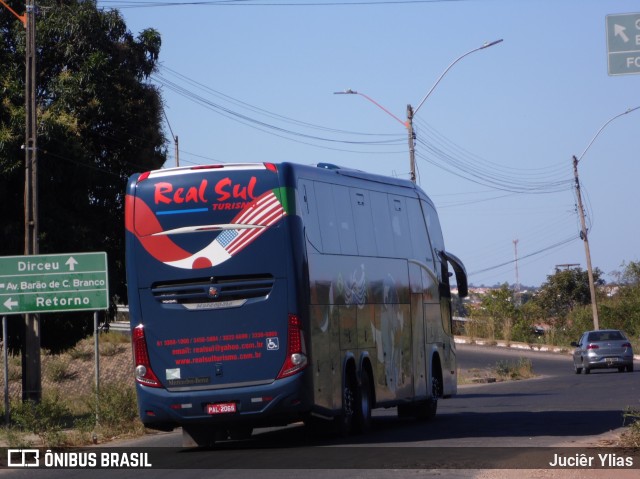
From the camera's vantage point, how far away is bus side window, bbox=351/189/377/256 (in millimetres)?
18766

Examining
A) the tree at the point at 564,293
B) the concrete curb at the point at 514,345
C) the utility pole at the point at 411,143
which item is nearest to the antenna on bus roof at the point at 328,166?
the utility pole at the point at 411,143

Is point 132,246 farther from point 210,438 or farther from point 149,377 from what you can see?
point 210,438

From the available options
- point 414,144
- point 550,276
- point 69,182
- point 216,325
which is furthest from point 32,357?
point 550,276

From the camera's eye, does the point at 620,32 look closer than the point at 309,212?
Yes

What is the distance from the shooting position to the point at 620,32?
14.2m

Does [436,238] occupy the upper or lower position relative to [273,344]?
upper

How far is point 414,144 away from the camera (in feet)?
117

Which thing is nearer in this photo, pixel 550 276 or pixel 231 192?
pixel 231 192

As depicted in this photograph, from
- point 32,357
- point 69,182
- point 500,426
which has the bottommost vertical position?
point 500,426

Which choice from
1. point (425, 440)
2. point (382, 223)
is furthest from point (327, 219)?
point (425, 440)

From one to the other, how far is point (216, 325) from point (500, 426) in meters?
5.96

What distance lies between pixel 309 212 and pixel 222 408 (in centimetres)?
302

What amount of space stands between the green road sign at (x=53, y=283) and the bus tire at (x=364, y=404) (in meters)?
5.49

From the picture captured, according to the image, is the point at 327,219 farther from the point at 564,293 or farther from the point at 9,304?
the point at 564,293
